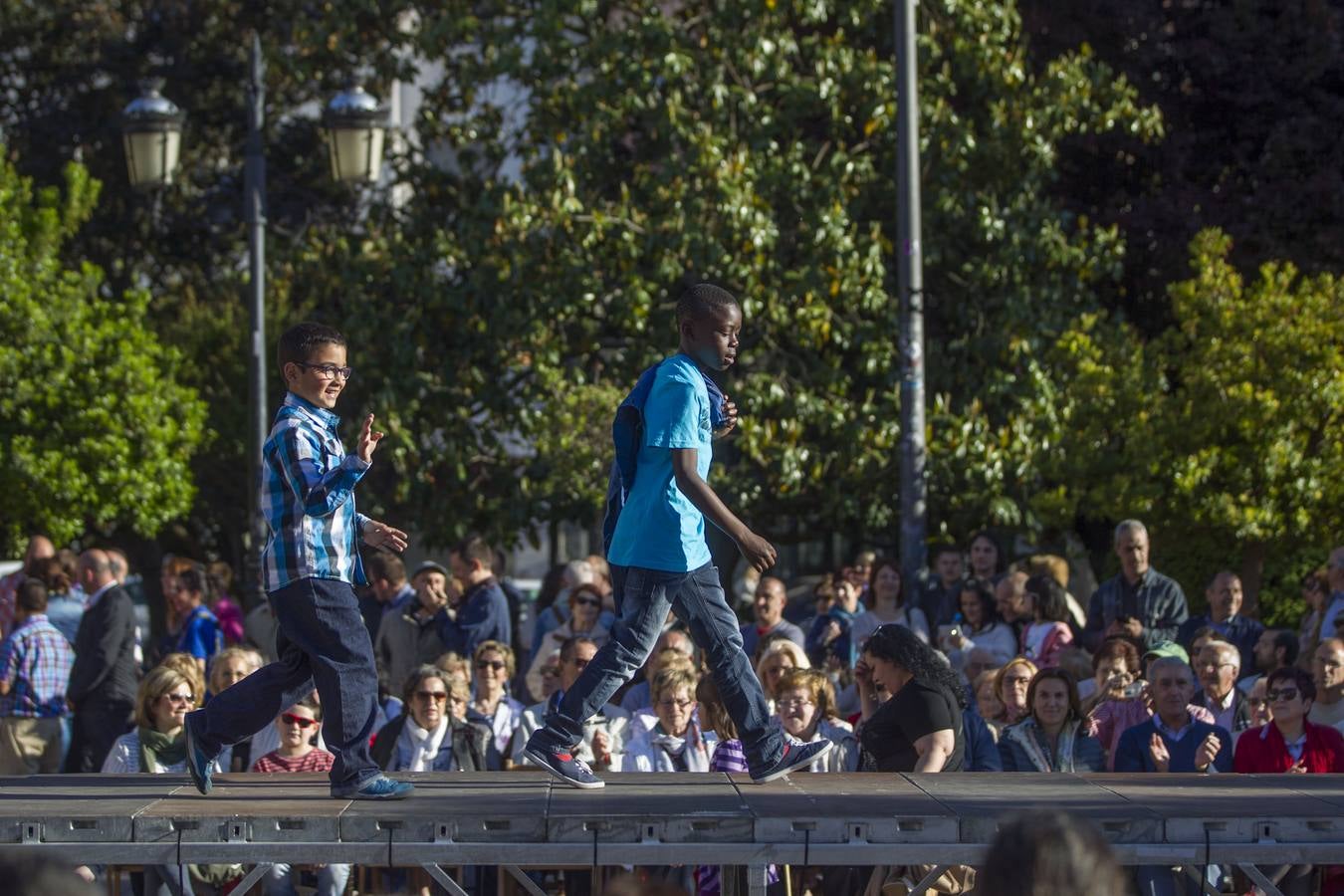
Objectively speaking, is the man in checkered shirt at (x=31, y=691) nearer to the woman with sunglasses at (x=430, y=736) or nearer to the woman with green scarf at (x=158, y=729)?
the woman with green scarf at (x=158, y=729)

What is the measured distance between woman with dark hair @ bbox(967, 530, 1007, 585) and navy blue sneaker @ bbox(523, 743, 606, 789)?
22.8 feet

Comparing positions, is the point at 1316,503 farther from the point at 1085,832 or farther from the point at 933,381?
the point at 1085,832

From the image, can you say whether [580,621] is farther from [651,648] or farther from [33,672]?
[651,648]

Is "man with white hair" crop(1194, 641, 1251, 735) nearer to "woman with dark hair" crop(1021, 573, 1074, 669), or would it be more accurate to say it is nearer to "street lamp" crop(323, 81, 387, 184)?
"woman with dark hair" crop(1021, 573, 1074, 669)

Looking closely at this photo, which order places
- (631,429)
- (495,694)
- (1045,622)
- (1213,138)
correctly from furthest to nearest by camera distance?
1. (1213,138)
2. (1045,622)
3. (495,694)
4. (631,429)

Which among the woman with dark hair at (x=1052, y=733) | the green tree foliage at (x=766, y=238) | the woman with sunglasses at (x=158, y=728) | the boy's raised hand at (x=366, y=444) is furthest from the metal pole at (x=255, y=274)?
the boy's raised hand at (x=366, y=444)

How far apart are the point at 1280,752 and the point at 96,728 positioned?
7318 mm

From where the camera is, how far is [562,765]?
22.9 ft

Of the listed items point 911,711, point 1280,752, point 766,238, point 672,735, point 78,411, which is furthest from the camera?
point 78,411

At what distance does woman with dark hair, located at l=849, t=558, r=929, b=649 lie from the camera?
42.9 feet

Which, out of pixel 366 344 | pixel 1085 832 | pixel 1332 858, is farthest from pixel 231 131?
pixel 1085 832

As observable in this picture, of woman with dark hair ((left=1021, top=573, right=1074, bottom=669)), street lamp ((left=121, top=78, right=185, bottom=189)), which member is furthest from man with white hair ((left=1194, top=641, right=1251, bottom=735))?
street lamp ((left=121, top=78, right=185, bottom=189))

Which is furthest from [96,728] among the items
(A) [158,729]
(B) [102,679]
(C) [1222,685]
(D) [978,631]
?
(C) [1222,685]

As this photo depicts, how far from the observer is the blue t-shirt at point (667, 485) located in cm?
695
